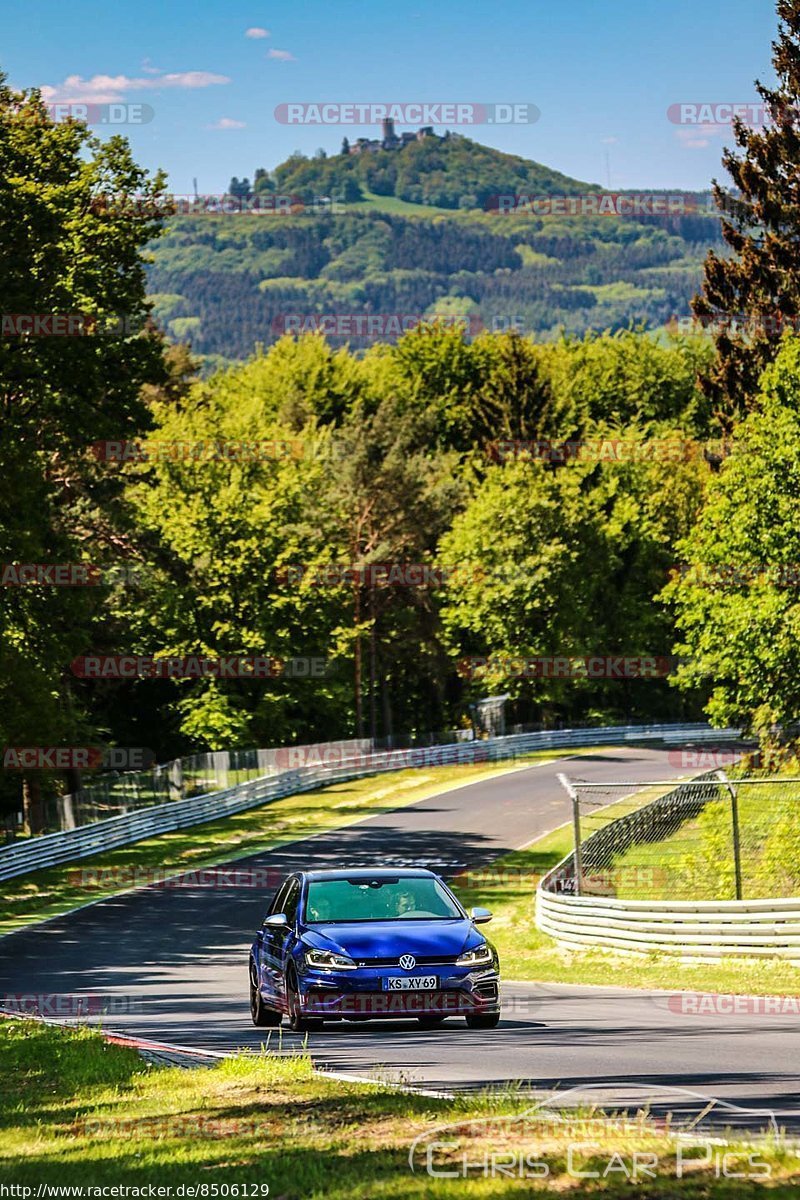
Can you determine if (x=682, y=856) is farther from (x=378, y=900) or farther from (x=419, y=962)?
(x=419, y=962)

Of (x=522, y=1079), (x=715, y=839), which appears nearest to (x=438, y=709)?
(x=715, y=839)

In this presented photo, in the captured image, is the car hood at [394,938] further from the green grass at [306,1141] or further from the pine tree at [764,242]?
the pine tree at [764,242]

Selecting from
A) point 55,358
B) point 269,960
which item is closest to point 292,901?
point 269,960

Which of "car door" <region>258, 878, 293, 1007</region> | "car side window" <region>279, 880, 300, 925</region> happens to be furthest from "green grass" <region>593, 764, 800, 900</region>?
"car side window" <region>279, 880, 300, 925</region>

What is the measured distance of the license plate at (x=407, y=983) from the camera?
1322cm

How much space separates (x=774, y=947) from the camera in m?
20.3

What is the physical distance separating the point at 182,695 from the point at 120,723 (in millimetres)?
2944

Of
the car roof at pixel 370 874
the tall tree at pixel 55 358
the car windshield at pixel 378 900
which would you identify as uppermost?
the tall tree at pixel 55 358

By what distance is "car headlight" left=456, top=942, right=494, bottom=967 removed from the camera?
13.4 metres

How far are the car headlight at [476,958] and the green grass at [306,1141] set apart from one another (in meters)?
2.19

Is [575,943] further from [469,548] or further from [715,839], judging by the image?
[469,548]

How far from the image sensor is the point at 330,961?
1338 centimetres
